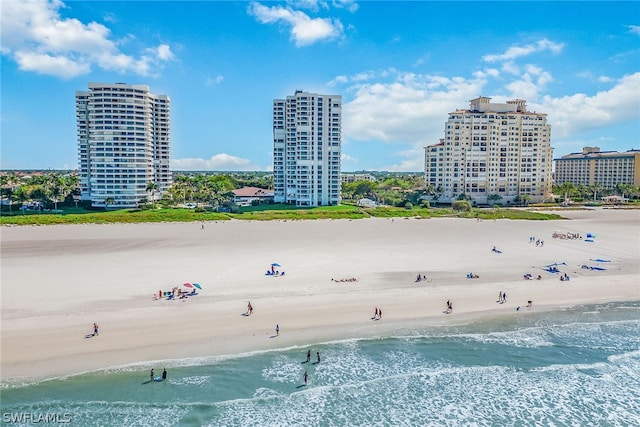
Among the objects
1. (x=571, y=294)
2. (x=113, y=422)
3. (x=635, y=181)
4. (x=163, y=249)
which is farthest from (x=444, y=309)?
(x=635, y=181)

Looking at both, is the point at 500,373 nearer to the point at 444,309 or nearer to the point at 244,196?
the point at 444,309

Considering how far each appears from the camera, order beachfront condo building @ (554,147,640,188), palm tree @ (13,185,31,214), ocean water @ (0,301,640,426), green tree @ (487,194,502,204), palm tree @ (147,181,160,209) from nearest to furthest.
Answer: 1. ocean water @ (0,301,640,426)
2. palm tree @ (13,185,31,214)
3. palm tree @ (147,181,160,209)
4. green tree @ (487,194,502,204)
5. beachfront condo building @ (554,147,640,188)

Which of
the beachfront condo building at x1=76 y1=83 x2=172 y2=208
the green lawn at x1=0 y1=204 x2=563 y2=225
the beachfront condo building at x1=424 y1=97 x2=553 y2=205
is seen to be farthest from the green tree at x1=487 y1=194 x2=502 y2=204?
the beachfront condo building at x1=76 y1=83 x2=172 y2=208

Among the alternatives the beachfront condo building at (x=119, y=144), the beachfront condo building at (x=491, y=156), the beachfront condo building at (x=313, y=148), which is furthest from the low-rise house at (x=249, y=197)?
the beachfront condo building at (x=491, y=156)

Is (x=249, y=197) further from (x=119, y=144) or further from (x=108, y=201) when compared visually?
(x=108, y=201)

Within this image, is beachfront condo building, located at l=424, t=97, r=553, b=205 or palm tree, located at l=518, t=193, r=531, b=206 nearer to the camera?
palm tree, located at l=518, t=193, r=531, b=206

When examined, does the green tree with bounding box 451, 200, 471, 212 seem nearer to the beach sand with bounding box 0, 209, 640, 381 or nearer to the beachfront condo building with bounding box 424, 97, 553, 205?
the beachfront condo building with bounding box 424, 97, 553, 205
